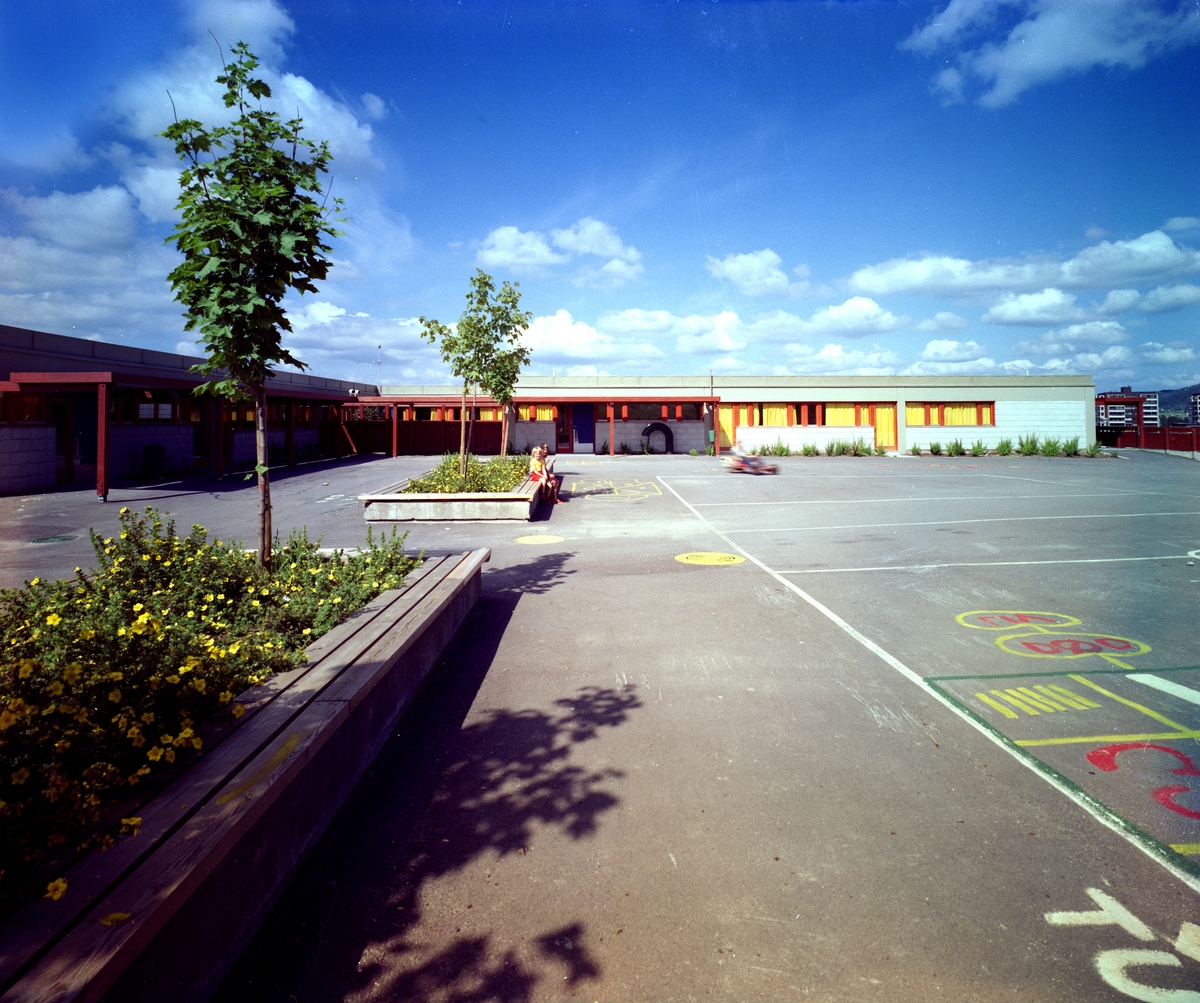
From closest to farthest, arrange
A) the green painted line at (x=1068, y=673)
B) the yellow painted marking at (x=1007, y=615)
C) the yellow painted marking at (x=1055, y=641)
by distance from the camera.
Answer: the green painted line at (x=1068, y=673) < the yellow painted marking at (x=1055, y=641) < the yellow painted marking at (x=1007, y=615)

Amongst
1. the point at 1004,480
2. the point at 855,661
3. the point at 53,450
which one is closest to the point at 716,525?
the point at 855,661

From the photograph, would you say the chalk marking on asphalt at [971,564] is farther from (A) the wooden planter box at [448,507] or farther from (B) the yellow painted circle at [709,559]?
(A) the wooden planter box at [448,507]

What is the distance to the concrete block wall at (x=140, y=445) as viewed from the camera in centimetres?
2323

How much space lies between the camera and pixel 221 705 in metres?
3.41

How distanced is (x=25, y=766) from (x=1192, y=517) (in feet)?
63.5

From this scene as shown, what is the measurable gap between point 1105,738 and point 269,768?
4.85 metres

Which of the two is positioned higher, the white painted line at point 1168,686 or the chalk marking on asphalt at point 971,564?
the chalk marking on asphalt at point 971,564

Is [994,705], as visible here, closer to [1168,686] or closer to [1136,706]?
[1136,706]

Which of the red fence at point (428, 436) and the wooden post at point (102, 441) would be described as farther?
the red fence at point (428, 436)

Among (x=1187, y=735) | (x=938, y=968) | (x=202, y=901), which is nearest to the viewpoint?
(x=202, y=901)

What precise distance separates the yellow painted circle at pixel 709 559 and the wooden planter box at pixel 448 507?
5.07 m

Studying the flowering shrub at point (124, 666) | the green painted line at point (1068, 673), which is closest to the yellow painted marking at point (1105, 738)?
the green painted line at point (1068, 673)

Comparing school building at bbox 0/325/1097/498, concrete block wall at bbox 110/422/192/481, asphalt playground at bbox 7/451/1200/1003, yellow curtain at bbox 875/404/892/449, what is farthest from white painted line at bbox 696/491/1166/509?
yellow curtain at bbox 875/404/892/449

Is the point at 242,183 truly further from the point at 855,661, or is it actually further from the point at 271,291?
the point at 855,661
